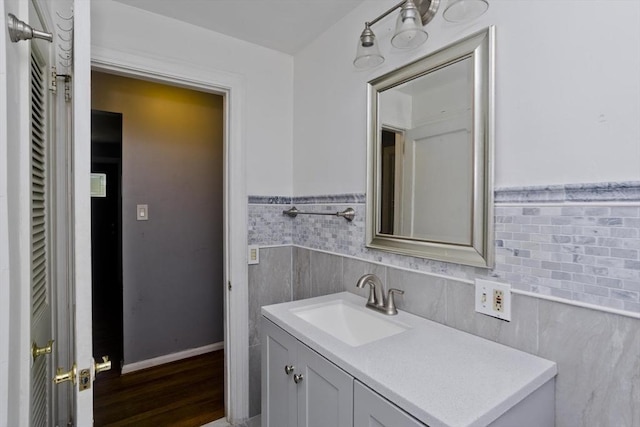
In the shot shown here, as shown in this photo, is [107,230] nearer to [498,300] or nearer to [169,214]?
[169,214]

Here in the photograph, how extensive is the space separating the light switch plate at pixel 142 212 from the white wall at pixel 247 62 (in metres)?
1.11

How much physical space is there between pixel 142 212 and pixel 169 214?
197mm

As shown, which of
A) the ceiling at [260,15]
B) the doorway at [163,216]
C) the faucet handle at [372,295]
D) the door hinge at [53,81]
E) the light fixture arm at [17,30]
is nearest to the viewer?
the light fixture arm at [17,30]

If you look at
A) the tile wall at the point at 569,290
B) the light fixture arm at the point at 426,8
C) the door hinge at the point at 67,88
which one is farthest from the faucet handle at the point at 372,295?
the door hinge at the point at 67,88

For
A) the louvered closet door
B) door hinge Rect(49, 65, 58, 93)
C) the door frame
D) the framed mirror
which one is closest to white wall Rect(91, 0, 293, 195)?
the door frame

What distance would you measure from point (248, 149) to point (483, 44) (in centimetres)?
136

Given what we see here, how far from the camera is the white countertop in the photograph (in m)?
0.76

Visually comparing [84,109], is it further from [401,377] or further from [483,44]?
[483,44]

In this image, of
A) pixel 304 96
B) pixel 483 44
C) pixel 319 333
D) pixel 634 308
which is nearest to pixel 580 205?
pixel 634 308

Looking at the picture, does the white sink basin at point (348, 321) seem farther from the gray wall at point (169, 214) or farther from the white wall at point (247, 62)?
the gray wall at point (169, 214)

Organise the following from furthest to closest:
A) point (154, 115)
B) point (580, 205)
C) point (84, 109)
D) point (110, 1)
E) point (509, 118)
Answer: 1. point (154, 115)
2. point (110, 1)
3. point (509, 118)
4. point (580, 205)
5. point (84, 109)

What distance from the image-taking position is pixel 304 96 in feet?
6.90

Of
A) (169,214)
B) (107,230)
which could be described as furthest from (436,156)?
(107,230)

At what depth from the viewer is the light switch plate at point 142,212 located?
2.59 meters
